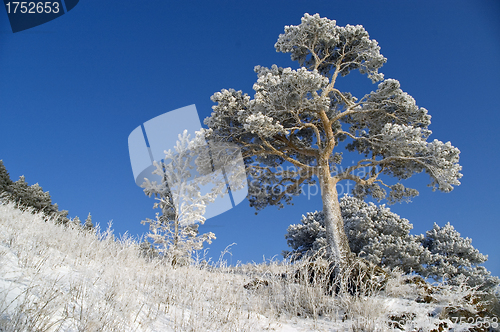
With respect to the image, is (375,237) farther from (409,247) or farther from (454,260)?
(454,260)

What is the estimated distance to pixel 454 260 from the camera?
1496 centimetres

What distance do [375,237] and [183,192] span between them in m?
10.4

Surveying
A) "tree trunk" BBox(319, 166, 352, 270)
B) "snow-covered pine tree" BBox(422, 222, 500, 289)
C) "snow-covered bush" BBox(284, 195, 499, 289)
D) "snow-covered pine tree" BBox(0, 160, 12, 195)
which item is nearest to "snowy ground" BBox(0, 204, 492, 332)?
"tree trunk" BBox(319, 166, 352, 270)

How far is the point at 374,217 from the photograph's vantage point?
54.9ft

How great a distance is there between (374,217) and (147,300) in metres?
15.2

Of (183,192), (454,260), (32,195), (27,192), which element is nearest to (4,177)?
(27,192)

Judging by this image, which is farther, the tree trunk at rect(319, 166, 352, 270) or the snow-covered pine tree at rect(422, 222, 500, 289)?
the snow-covered pine tree at rect(422, 222, 500, 289)

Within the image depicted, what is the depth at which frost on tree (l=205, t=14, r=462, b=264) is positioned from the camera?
9680mm

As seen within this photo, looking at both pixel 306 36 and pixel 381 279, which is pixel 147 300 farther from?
pixel 306 36

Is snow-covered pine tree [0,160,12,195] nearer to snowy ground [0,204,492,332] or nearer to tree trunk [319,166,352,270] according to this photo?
snowy ground [0,204,492,332]

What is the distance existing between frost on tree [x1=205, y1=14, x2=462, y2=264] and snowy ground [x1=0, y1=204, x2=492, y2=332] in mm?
3522

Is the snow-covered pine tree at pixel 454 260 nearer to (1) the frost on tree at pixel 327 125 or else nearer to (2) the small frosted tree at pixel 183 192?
(1) the frost on tree at pixel 327 125

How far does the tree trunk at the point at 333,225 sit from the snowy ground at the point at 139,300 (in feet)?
5.85

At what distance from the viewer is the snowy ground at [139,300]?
315 centimetres
